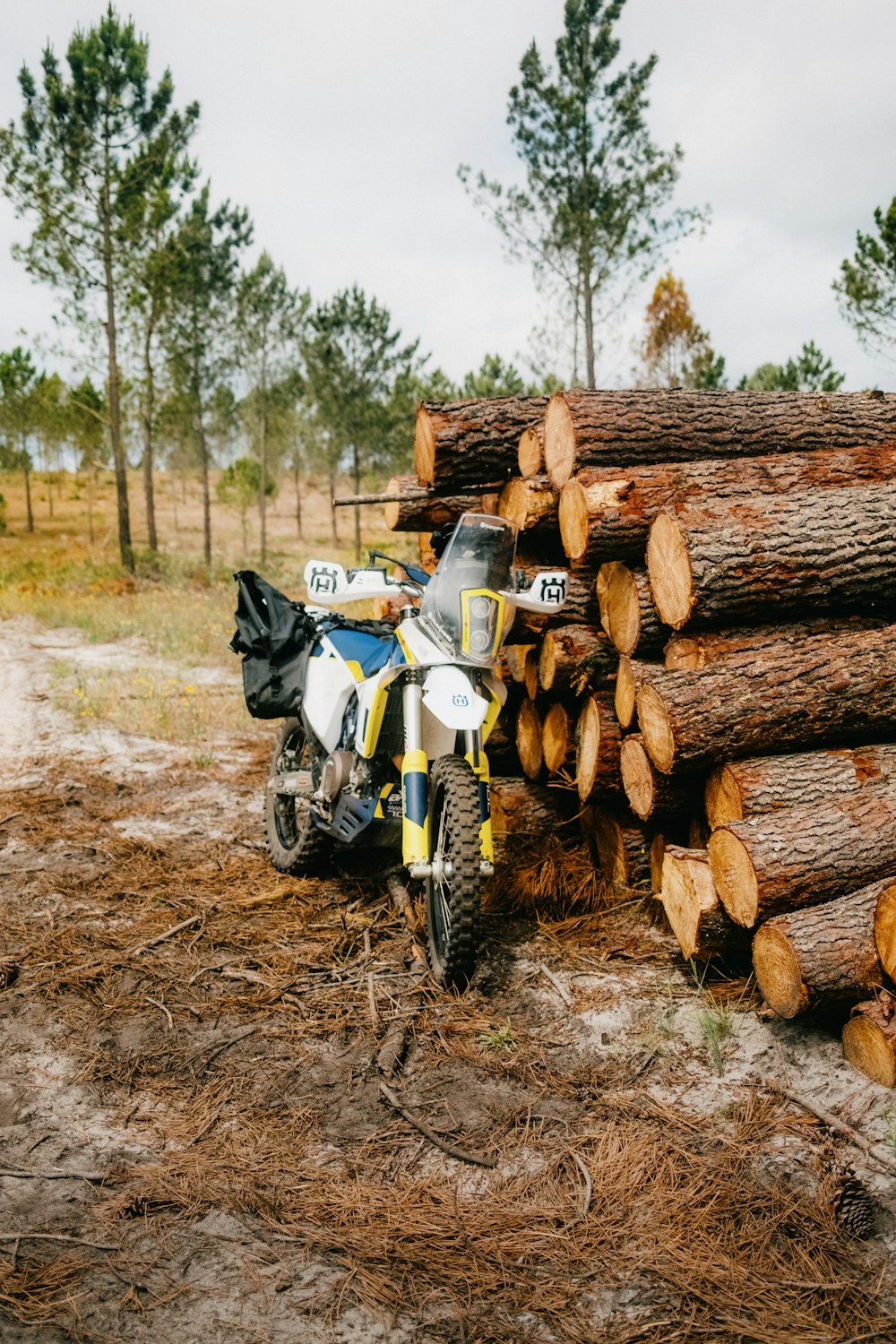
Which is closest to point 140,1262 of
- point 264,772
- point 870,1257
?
point 870,1257

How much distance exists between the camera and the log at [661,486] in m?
4.39

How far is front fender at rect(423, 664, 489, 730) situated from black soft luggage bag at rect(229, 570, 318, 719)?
1.37 m

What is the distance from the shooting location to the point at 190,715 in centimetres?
855

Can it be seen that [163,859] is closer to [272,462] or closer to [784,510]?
[784,510]

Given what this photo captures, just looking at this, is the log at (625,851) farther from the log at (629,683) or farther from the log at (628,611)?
the log at (628,611)

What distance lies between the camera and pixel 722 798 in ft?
13.0

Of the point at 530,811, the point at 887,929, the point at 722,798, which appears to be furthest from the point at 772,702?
the point at 530,811

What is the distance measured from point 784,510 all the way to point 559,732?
1545mm

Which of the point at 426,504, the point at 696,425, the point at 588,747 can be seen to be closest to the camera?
the point at 588,747

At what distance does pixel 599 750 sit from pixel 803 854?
3.91 feet

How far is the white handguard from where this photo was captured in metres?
4.16

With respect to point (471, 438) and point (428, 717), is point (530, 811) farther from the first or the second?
point (471, 438)

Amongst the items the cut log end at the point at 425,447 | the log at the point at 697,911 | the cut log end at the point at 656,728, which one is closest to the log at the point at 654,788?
the cut log end at the point at 656,728

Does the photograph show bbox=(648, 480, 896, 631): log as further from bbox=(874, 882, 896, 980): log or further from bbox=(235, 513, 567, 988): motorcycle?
bbox=(874, 882, 896, 980): log
